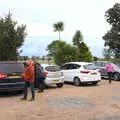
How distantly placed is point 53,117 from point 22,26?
15158 mm

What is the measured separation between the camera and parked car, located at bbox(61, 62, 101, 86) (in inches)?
939

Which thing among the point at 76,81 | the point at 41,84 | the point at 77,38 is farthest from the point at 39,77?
the point at 77,38

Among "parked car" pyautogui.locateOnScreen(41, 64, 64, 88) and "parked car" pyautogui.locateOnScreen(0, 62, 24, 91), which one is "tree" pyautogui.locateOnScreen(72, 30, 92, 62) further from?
"parked car" pyautogui.locateOnScreen(0, 62, 24, 91)

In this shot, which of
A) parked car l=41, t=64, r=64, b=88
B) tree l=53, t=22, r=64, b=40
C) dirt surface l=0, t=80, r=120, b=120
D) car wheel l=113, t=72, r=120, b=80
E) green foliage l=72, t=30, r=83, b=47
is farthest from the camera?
tree l=53, t=22, r=64, b=40

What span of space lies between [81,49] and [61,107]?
3796 centimetres

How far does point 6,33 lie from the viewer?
24594 millimetres

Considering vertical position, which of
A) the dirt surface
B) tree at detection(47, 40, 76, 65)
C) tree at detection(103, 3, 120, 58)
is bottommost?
the dirt surface

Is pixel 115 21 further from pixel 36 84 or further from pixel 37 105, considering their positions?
pixel 37 105

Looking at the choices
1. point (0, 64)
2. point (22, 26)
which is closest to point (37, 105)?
point (0, 64)

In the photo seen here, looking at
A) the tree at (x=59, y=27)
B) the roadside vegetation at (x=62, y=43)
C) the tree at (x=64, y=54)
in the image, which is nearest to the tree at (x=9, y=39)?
the roadside vegetation at (x=62, y=43)

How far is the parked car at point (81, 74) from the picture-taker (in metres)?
23.9

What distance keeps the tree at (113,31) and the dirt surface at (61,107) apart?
31.1 meters

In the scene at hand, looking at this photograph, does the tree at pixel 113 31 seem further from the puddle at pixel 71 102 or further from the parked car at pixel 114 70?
the puddle at pixel 71 102

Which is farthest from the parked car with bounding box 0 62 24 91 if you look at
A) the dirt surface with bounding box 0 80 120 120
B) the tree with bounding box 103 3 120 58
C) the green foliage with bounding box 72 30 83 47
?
the green foliage with bounding box 72 30 83 47
